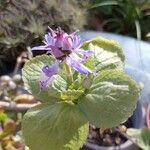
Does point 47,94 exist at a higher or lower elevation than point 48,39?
lower

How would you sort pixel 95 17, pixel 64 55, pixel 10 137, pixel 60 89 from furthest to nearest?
pixel 95 17 → pixel 10 137 → pixel 60 89 → pixel 64 55

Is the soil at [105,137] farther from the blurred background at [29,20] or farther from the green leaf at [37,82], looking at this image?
the green leaf at [37,82]

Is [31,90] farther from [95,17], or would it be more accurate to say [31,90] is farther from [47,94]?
[95,17]

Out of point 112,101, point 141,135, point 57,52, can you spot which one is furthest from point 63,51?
point 141,135

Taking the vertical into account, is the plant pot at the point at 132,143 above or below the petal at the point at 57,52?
below

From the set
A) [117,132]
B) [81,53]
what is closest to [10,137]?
[117,132]

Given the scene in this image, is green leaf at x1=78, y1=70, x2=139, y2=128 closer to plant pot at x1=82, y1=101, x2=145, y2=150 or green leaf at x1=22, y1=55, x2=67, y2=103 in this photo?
green leaf at x1=22, y1=55, x2=67, y2=103

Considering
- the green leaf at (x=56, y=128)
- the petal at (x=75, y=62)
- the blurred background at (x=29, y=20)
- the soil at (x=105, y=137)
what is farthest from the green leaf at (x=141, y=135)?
the petal at (x=75, y=62)
